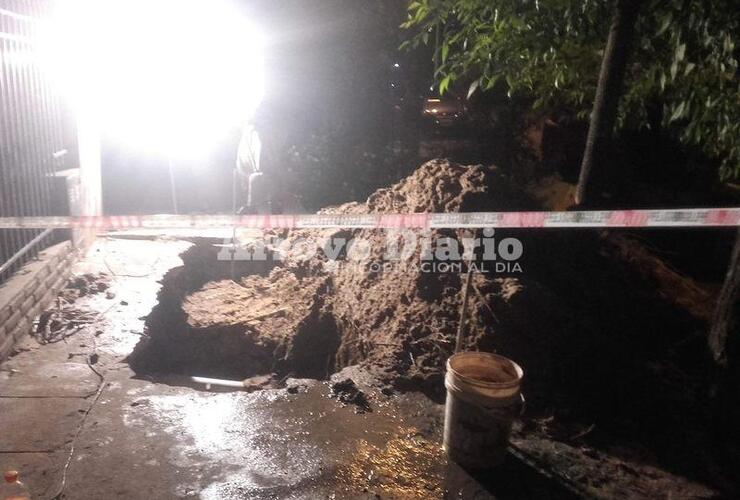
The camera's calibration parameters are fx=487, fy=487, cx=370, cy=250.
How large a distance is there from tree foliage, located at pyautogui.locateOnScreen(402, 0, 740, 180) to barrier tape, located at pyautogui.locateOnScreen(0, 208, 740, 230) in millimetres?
637

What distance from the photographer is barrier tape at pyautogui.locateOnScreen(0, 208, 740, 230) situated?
377 cm

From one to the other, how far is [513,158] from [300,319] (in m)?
8.63

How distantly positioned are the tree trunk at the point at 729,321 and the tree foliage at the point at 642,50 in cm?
91

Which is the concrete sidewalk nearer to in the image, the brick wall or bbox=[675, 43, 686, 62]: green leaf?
the brick wall

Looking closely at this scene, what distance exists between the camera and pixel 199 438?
3.52m

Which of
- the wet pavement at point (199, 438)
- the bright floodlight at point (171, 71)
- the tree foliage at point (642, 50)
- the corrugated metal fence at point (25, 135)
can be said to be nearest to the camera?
the wet pavement at point (199, 438)

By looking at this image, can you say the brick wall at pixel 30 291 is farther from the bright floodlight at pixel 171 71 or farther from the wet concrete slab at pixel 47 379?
the bright floodlight at pixel 171 71

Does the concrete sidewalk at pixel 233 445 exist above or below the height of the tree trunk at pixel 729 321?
below

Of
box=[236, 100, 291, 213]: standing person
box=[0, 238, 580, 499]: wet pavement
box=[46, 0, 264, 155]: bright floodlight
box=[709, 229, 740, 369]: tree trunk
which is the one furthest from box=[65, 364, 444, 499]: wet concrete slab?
box=[46, 0, 264, 155]: bright floodlight

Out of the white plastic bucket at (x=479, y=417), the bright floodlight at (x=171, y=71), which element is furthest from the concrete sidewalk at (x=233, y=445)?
the bright floodlight at (x=171, y=71)

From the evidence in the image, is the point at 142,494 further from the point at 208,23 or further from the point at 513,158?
the point at 513,158

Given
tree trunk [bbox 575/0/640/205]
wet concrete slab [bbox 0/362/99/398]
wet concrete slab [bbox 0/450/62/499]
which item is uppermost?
tree trunk [bbox 575/0/640/205]

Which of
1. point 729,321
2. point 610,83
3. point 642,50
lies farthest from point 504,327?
point 642,50

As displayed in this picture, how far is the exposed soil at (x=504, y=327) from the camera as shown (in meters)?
3.92
